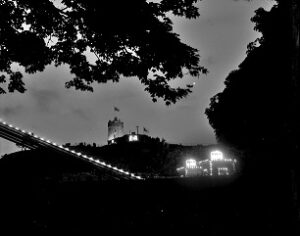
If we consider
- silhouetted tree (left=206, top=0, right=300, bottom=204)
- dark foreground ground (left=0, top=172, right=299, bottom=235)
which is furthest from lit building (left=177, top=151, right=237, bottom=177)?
dark foreground ground (left=0, top=172, right=299, bottom=235)

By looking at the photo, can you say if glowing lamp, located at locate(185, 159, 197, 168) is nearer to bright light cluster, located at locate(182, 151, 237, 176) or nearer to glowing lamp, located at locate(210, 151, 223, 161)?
bright light cluster, located at locate(182, 151, 237, 176)

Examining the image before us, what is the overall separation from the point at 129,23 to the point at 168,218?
4.53 meters

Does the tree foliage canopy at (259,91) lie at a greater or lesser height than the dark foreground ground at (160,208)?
greater

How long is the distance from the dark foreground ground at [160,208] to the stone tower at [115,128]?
60065 mm

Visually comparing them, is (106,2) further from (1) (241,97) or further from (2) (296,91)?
(1) (241,97)

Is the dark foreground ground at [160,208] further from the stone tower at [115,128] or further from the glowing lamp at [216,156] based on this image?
the stone tower at [115,128]

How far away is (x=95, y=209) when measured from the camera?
4.97 metres

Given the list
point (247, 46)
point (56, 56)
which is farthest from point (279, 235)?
point (247, 46)

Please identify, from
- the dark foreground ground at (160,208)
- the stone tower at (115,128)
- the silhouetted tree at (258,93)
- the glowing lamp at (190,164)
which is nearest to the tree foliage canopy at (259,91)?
the silhouetted tree at (258,93)

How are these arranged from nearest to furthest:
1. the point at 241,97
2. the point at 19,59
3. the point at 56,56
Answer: the point at 19,59 → the point at 56,56 → the point at 241,97

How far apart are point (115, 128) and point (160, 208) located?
61.1 meters

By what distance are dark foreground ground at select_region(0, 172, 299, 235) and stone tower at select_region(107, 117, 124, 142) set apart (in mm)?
60065

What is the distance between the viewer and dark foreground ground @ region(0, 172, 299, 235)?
191 inches

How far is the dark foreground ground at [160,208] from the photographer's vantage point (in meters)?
→ 4.86
